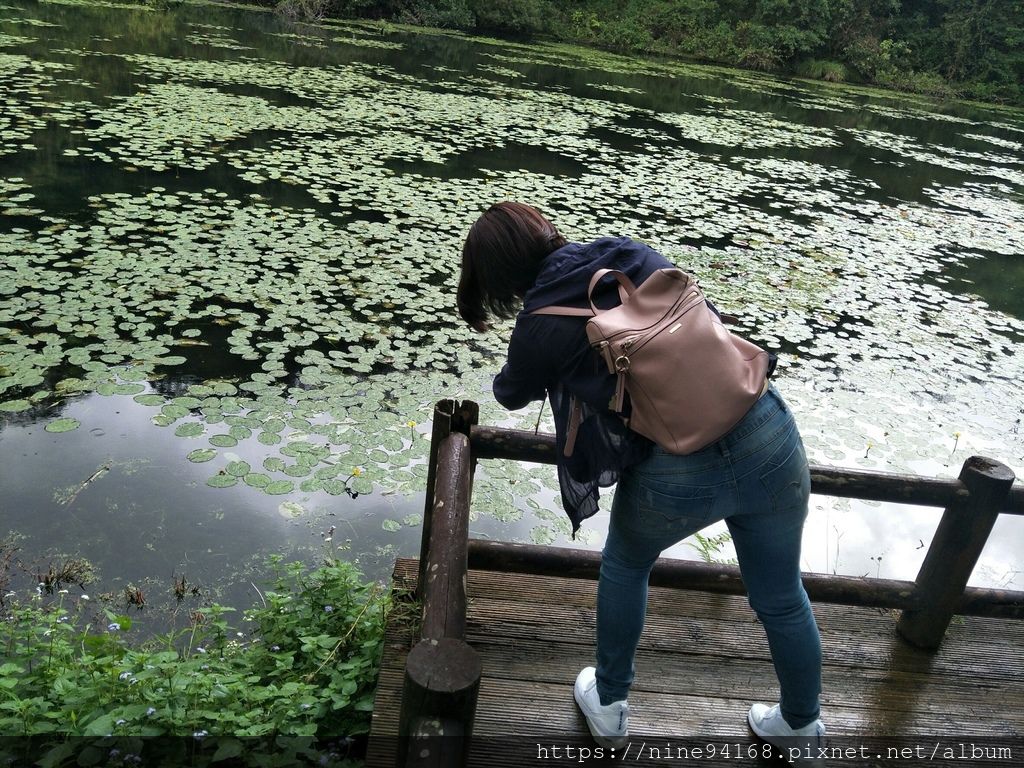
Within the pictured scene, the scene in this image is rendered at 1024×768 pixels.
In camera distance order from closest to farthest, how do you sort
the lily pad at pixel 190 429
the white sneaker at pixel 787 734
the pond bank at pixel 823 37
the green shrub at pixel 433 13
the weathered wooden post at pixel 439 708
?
the weathered wooden post at pixel 439 708
the white sneaker at pixel 787 734
the lily pad at pixel 190 429
the green shrub at pixel 433 13
the pond bank at pixel 823 37

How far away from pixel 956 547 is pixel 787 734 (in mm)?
626

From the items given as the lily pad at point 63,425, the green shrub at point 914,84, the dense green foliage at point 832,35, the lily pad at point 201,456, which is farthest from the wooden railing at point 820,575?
the green shrub at point 914,84

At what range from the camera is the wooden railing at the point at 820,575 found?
4.97 ft

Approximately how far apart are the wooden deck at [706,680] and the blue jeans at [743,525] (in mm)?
210

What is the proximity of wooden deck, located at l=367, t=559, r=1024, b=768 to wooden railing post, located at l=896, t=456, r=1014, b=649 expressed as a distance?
96 mm

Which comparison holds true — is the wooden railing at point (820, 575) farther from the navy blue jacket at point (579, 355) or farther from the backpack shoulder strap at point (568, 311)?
the backpack shoulder strap at point (568, 311)

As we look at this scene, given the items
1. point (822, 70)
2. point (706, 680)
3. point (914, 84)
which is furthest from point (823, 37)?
point (706, 680)

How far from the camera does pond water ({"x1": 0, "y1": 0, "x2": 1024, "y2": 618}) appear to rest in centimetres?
295

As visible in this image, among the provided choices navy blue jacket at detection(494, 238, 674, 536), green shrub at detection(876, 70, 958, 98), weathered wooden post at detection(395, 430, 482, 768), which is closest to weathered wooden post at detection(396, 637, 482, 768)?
weathered wooden post at detection(395, 430, 482, 768)

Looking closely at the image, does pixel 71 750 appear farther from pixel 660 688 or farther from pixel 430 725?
pixel 660 688

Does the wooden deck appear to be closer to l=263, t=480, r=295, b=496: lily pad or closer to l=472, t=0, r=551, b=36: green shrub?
l=263, t=480, r=295, b=496: lily pad

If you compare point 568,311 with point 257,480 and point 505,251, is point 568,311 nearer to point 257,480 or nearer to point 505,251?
point 505,251

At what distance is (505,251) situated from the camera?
1.28m

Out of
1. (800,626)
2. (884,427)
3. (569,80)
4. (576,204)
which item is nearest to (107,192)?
(576,204)
